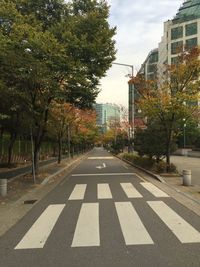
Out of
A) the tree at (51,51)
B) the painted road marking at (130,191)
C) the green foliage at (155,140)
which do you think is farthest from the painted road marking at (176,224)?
the green foliage at (155,140)

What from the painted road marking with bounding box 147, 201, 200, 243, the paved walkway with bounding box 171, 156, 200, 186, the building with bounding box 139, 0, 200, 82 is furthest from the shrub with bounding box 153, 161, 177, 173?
the building with bounding box 139, 0, 200, 82

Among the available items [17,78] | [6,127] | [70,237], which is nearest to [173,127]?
[17,78]

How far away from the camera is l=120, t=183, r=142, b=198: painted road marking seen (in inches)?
571

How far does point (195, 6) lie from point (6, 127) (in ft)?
272

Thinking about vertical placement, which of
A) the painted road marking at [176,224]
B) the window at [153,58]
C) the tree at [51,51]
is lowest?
the painted road marking at [176,224]

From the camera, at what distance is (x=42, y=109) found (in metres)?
23.2

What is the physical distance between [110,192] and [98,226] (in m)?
6.46

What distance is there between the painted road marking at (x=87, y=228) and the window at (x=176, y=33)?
8924cm

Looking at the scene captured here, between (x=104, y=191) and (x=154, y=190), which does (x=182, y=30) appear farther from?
(x=104, y=191)

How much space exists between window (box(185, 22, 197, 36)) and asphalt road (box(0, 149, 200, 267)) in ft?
282

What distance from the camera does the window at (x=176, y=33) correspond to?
9525 cm

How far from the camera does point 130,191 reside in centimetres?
1571

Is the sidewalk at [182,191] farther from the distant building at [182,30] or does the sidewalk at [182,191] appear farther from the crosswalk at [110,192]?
the distant building at [182,30]

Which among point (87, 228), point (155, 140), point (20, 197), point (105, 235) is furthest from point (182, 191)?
point (155, 140)
